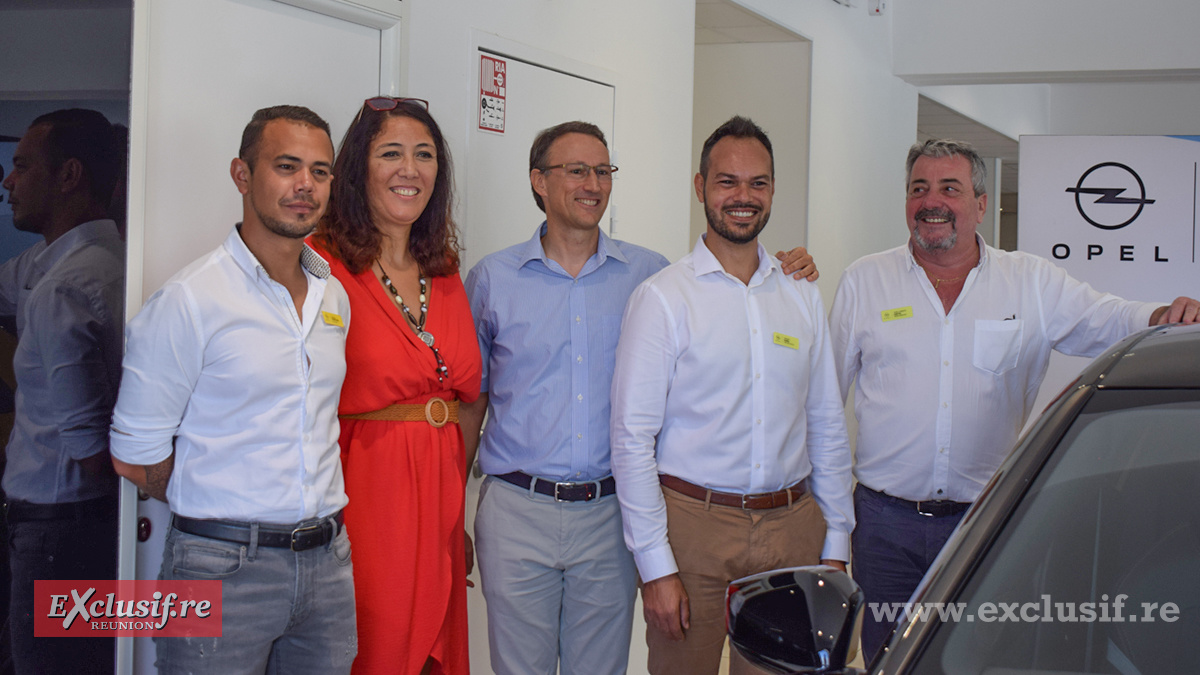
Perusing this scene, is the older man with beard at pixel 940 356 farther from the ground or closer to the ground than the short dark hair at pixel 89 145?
closer to the ground

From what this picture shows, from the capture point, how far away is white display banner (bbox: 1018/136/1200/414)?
4.96 meters

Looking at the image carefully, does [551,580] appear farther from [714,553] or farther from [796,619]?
[796,619]

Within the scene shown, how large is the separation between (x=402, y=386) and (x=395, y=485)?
214 mm

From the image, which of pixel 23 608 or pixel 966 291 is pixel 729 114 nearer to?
pixel 966 291

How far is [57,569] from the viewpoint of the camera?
6.36 ft

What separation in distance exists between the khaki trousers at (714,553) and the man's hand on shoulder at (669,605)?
0.04m

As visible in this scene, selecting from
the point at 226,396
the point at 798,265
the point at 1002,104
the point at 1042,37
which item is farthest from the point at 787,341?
the point at 1002,104

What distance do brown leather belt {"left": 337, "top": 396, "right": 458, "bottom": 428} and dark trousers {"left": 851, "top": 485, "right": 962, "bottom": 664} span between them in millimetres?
1190

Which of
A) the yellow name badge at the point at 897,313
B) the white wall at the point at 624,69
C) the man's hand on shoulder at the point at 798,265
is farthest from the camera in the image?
the white wall at the point at 624,69

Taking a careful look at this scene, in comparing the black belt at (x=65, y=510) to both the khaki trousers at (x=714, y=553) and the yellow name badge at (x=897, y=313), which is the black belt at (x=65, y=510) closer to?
the khaki trousers at (x=714, y=553)

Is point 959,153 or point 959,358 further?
point 959,153

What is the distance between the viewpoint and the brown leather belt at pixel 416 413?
2.12m

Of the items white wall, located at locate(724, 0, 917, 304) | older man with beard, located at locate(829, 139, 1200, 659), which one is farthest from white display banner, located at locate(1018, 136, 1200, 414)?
older man with beard, located at locate(829, 139, 1200, 659)
